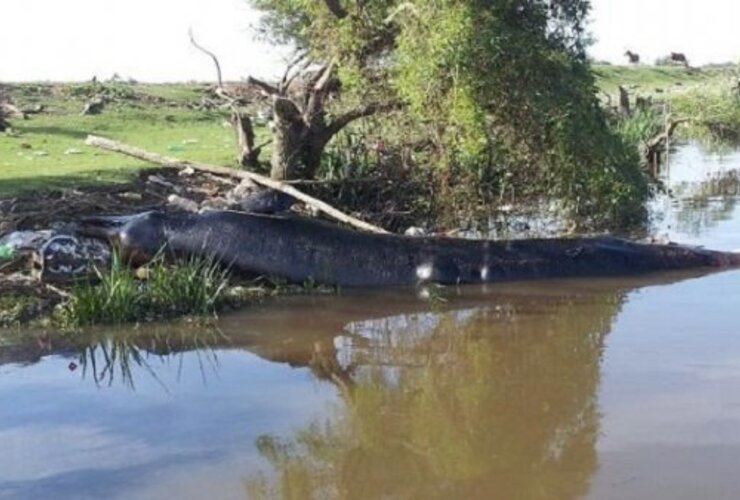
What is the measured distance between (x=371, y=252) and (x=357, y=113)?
3.48m

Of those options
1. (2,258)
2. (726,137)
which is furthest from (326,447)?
(726,137)

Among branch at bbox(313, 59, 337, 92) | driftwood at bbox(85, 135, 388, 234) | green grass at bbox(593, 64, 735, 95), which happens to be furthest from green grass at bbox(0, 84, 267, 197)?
green grass at bbox(593, 64, 735, 95)

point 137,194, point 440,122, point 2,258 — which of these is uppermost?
point 440,122

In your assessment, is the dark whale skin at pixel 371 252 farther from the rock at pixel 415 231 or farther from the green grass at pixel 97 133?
the green grass at pixel 97 133

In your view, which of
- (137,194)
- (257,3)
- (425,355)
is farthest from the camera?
(257,3)

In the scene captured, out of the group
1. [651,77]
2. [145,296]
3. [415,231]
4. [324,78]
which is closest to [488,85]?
[415,231]

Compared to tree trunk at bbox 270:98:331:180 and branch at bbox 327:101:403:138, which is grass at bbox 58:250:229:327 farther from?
tree trunk at bbox 270:98:331:180

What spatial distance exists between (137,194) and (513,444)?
27.4 ft

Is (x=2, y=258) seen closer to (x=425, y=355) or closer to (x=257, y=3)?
(x=425, y=355)

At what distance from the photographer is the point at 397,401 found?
19.4 feet

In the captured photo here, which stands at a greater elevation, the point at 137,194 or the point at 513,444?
the point at 137,194

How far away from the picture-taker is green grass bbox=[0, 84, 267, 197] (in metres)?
13.3

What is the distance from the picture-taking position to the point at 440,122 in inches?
447

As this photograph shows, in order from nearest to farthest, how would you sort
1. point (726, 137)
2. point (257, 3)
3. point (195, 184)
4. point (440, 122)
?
point (440, 122) < point (195, 184) < point (257, 3) < point (726, 137)
